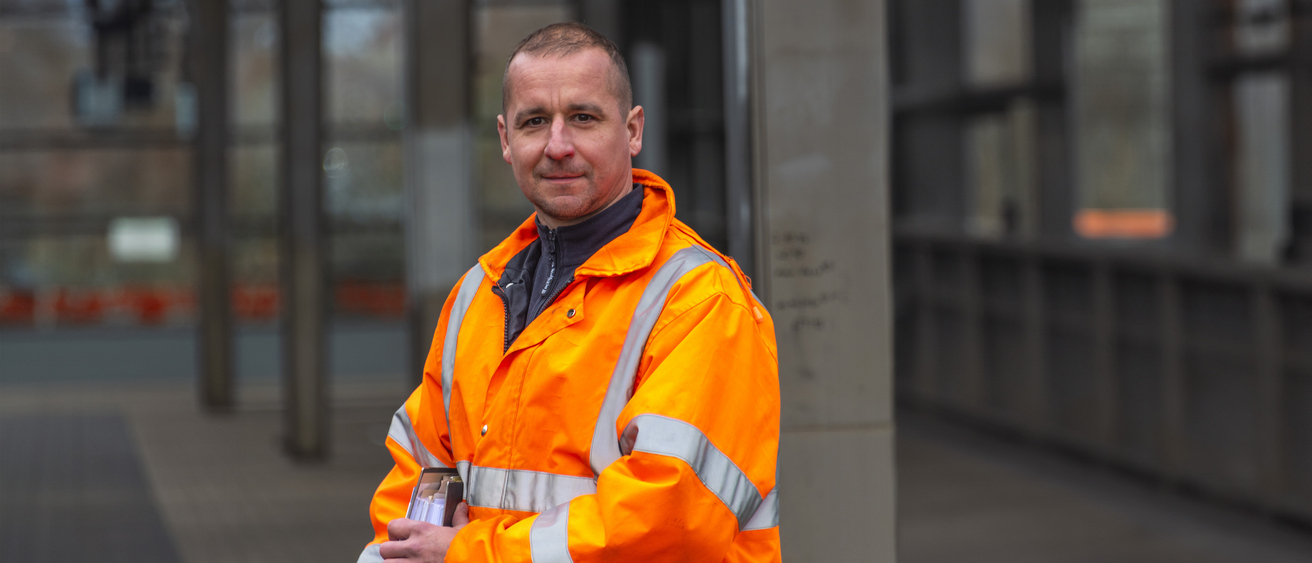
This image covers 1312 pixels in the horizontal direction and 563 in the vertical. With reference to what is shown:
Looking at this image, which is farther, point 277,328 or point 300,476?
point 277,328

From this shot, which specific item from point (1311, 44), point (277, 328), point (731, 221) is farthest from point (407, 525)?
point (277, 328)

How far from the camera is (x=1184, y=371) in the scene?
31.9 ft

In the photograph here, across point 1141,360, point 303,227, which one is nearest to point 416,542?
point 1141,360

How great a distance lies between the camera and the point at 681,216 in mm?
20359

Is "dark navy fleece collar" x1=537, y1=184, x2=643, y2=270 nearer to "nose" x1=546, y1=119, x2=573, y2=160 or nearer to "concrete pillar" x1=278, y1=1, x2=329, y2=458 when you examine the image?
"nose" x1=546, y1=119, x2=573, y2=160

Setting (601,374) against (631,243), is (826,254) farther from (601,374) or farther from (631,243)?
(601,374)

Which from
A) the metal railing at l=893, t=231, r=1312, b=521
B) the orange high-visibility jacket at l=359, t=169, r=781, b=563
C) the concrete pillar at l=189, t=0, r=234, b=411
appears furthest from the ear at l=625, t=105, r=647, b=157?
the concrete pillar at l=189, t=0, r=234, b=411

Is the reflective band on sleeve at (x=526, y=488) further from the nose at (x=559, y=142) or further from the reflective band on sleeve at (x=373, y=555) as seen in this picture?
the nose at (x=559, y=142)

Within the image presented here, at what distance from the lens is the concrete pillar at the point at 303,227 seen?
448 inches

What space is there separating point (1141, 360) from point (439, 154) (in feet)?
18.9

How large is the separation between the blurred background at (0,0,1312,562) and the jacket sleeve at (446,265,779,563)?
1975mm

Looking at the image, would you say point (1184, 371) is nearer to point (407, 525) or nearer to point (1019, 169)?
point (1019, 169)

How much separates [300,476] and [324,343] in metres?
1.33

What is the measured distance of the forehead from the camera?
2258 mm
